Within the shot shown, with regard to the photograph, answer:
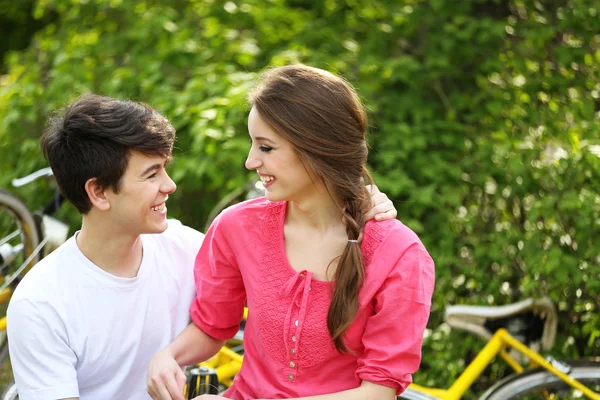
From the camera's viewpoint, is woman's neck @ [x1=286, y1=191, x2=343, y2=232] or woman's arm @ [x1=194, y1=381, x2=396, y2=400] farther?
woman's neck @ [x1=286, y1=191, x2=343, y2=232]

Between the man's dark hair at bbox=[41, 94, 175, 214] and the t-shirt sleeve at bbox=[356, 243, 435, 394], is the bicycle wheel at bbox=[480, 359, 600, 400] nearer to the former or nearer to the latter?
the t-shirt sleeve at bbox=[356, 243, 435, 394]

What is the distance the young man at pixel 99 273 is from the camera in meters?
2.05

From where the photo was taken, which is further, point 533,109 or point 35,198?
point 35,198

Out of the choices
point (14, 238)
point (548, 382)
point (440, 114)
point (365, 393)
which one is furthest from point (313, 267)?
point (14, 238)

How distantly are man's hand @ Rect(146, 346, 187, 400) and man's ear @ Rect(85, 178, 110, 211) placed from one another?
1.36 ft

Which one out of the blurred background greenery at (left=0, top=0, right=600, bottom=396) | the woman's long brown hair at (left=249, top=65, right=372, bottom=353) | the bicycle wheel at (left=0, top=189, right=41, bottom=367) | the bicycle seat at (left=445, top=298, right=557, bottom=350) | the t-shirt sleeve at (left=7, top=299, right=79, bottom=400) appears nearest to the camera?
the woman's long brown hair at (left=249, top=65, right=372, bottom=353)

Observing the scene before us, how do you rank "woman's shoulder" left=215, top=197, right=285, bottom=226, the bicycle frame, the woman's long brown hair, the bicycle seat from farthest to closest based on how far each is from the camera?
the bicycle seat, the bicycle frame, "woman's shoulder" left=215, top=197, right=285, bottom=226, the woman's long brown hair

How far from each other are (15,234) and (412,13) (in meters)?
2.03

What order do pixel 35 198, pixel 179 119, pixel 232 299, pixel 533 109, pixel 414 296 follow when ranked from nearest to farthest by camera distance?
pixel 414 296 < pixel 232 299 < pixel 533 109 < pixel 179 119 < pixel 35 198

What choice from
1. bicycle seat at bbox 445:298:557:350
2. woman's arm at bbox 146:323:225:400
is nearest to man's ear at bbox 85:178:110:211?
woman's arm at bbox 146:323:225:400

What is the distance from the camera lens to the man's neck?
2178 mm

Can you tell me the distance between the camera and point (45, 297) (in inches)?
80.9

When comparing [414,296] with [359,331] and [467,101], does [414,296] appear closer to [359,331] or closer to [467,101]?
[359,331]

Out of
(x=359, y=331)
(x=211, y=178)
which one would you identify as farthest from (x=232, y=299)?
(x=211, y=178)
